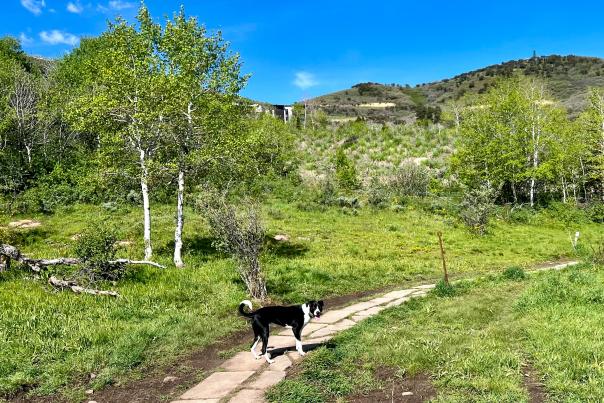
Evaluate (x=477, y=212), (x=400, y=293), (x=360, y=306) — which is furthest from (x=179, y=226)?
(x=477, y=212)

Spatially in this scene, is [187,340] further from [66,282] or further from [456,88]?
[456,88]

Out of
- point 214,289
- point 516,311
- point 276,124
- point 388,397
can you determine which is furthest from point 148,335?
point 276,124

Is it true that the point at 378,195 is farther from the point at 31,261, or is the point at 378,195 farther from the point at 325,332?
the point at 325,332

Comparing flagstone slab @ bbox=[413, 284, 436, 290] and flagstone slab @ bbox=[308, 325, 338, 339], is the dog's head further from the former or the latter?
flagstone slab @ bbox=[413, 284, 436, 290]

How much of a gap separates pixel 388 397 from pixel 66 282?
10257mm

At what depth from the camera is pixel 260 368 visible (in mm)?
8180

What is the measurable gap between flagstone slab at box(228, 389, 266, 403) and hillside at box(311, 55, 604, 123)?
96520 millimetres

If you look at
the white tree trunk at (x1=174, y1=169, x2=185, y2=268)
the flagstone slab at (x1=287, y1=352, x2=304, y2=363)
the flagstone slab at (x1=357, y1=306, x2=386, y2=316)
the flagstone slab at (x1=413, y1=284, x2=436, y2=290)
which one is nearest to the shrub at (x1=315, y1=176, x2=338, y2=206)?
the white tree trunk at (x1=174, y1=169, x2=185, y2=268)

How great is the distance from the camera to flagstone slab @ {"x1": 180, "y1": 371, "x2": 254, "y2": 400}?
718 cm

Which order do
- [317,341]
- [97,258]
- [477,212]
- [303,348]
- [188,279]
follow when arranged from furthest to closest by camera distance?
[477,212] → [188,279] → [97,258] → [317,341] → [303,348]

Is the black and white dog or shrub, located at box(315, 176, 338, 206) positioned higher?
shrub, located at box(315, 176, 338, 206)

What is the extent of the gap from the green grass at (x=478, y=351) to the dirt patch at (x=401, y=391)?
12 centimetres

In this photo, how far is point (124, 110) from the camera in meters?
19.5

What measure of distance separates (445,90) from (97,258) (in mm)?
160351
